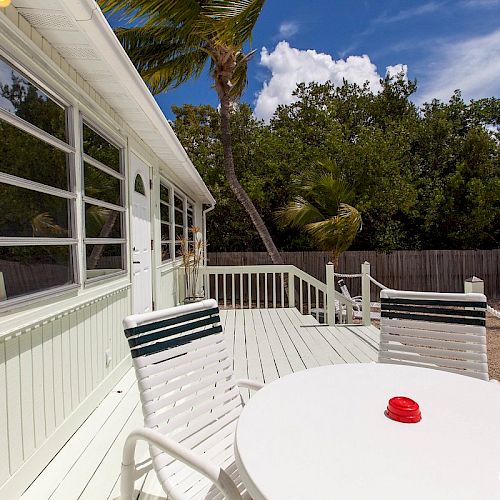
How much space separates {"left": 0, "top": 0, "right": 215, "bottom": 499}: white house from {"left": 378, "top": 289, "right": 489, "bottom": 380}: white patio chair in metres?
2.07

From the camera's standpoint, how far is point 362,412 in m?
1.39

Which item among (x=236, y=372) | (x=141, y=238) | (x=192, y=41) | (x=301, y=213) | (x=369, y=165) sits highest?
(x=192, y=41)

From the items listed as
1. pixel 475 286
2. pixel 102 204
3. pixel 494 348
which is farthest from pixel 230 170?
pixel 475 286

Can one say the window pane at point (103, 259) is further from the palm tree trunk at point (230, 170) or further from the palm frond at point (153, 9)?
the palm tree trunk at point (230, 170)

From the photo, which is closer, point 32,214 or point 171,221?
point 32,214

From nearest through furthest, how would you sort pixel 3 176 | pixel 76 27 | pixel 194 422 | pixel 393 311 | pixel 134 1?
1. pixel 194 422
2. pixel 3 176
3. pixel 76 27
4. pixel 393 311
5. pixel 134 1

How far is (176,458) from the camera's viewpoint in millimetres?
1273

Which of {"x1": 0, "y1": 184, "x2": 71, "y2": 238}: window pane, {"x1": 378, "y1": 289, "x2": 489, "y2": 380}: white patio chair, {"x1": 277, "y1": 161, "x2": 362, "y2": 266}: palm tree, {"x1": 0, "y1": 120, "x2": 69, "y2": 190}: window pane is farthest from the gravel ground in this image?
{"x1": 0, "y1": 120, "x2": 69, "y2": 190}: window pane

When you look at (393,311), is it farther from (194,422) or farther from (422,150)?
(422,150)

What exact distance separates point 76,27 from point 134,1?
483cm

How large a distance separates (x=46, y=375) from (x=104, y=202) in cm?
165

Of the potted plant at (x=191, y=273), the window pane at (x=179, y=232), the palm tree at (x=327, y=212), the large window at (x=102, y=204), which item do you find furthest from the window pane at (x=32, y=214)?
the palm tree at (x=327, y=212)

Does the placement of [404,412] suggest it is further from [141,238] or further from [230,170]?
[230,170]

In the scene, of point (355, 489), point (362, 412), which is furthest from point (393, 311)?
point (355, 489)
